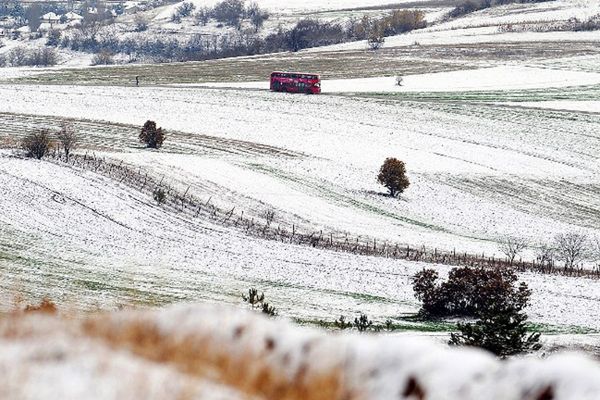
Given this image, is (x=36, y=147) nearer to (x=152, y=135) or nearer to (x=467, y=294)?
(x=152, y=135)

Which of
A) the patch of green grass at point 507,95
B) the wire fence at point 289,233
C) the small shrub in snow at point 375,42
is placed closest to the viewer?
the wire fence at point 289,233

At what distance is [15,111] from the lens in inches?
3492

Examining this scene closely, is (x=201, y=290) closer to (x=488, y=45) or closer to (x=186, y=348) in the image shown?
(x=186, y=348)

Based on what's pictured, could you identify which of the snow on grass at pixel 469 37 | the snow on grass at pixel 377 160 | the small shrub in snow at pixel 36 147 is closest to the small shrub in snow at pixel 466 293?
the snow on grass at pixel 377 160

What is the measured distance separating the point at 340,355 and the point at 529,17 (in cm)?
17416

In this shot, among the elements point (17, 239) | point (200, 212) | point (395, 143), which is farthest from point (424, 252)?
point (395, 143)

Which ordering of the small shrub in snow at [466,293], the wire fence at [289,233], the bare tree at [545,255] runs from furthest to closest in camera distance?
the bare tree at [545,255] → the wire fence at [289,233] → the small shrub in snow at [466,293]

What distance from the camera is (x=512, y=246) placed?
51562 millimetres

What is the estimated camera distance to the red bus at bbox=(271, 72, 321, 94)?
112 metres

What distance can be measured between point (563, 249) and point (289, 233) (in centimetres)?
1534

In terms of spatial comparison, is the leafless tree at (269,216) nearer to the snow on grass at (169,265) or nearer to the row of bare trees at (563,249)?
the snow on grass at (169,265)

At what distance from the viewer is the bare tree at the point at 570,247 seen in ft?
161

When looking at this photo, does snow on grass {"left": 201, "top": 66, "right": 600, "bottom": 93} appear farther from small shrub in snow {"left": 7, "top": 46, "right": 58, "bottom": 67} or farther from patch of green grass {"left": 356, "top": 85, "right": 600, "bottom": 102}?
small shrub in snow {"left": 7, "top": 46, "right": 58, "bottom": 67}

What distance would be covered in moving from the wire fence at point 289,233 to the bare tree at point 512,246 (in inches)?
30.3
